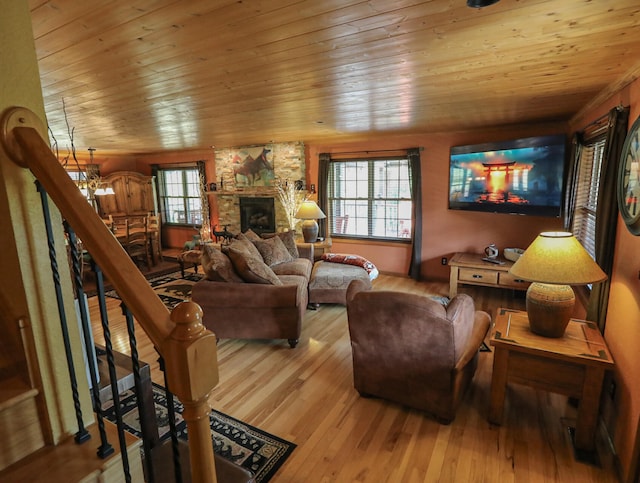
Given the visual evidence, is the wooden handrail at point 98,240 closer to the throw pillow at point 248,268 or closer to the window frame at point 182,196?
the throw pillow at point 248,268

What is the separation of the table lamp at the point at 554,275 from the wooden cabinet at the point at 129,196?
25.4ft

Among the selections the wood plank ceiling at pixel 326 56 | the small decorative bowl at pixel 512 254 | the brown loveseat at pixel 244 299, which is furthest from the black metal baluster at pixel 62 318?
the small decorative bowl at pixel 512 254

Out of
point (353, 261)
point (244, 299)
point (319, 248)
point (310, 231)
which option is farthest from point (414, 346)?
point (310, 231)

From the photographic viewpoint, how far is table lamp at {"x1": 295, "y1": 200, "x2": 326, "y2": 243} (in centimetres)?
547

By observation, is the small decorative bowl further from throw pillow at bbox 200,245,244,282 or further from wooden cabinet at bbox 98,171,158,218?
wooden cabinet at bbox 98,171,158,218

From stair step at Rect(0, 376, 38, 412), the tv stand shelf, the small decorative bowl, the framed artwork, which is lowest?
the tv stand shelf

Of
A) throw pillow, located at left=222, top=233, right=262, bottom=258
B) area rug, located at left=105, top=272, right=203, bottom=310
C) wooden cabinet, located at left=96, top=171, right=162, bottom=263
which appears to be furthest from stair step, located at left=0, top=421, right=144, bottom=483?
wooden cabinet, located at left=96, top=171, right=162, bottom=263

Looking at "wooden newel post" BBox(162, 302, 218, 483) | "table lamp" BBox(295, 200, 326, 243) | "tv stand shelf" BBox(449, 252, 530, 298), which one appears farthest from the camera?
"table lamp" BBox(295, 200, 326, 243)

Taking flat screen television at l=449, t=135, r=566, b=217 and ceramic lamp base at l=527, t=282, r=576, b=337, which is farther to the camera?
flat screen television at l=449, t=135, r=566, b=217

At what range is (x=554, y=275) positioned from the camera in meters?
2.02

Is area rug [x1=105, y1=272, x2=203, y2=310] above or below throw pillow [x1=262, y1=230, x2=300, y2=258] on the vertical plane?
below

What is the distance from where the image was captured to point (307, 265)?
472 centimetres

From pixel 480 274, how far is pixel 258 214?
4.20 metres

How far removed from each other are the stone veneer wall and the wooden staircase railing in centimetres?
545
